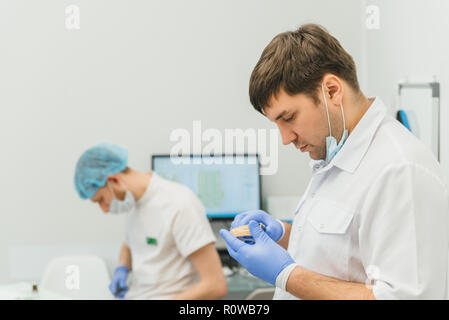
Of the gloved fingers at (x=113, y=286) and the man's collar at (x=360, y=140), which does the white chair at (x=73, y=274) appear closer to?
the gloved fingers at (x=113, y=286)

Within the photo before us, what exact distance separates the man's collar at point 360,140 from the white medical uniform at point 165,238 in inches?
18.1

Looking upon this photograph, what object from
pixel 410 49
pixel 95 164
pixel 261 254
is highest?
pixel 410 49

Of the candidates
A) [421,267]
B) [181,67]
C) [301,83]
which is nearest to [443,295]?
[421,267]

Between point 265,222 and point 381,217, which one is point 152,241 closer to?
point 265,222

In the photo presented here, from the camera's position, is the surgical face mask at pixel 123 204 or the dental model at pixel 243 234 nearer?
the dental model at pixel 243 234

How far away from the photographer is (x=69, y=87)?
3.17 feet

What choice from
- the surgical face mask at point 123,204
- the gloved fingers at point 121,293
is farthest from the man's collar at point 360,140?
the gloved fingers at point 121,293

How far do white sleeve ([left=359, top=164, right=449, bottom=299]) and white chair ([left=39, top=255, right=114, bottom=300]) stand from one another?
626 mm

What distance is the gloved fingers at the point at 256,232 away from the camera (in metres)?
0.79

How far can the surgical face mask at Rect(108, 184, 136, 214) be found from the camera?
3.53 feet

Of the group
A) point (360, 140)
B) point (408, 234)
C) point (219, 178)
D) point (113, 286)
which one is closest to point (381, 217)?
point (408, 234)

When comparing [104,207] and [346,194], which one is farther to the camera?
[104,207]

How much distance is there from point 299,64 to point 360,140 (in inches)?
6.5

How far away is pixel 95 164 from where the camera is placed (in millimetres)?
1143
